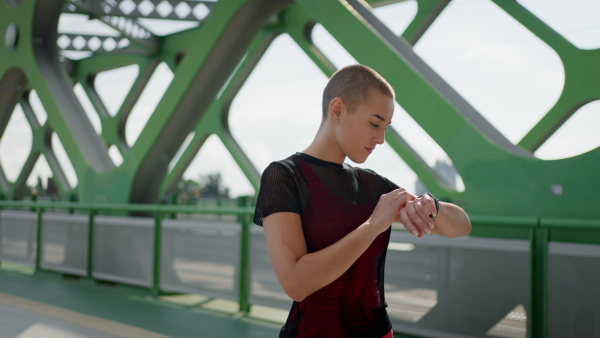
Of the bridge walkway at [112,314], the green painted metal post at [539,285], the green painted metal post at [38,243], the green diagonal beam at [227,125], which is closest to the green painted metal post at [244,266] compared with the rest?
the bridge walkway at [112,314]

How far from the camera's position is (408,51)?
284 inches

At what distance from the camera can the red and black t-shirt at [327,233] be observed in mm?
1521

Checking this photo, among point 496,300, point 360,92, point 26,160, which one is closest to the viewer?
point 360,92

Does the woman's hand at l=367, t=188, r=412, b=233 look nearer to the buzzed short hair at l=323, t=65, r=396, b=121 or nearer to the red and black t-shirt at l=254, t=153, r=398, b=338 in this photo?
the red and black t-shirt at l=254, t=153, r=398, b=338

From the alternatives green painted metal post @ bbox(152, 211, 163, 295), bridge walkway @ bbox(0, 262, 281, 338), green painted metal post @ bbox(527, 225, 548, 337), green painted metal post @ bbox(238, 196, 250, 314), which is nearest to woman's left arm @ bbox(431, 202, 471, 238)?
green painted metal post @ bbox(527, 225, 548, 337)

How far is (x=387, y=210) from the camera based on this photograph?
1411 mm

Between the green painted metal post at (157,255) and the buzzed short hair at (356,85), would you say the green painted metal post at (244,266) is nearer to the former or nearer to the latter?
the green painted metal post at (157,255)

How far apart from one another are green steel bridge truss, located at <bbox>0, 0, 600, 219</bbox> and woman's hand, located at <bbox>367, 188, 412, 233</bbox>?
4312mm

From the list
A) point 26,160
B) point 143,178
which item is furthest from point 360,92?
point 26,160

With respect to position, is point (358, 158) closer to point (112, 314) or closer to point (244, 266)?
point (244, 266)

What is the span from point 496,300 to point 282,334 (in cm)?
386

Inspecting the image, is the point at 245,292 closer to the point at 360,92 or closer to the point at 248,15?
the point at 248,15

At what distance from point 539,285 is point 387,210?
395 cm

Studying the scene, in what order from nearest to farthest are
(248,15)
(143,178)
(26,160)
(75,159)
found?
(248,15)
(143,178)
(75,159)
(26,160)
